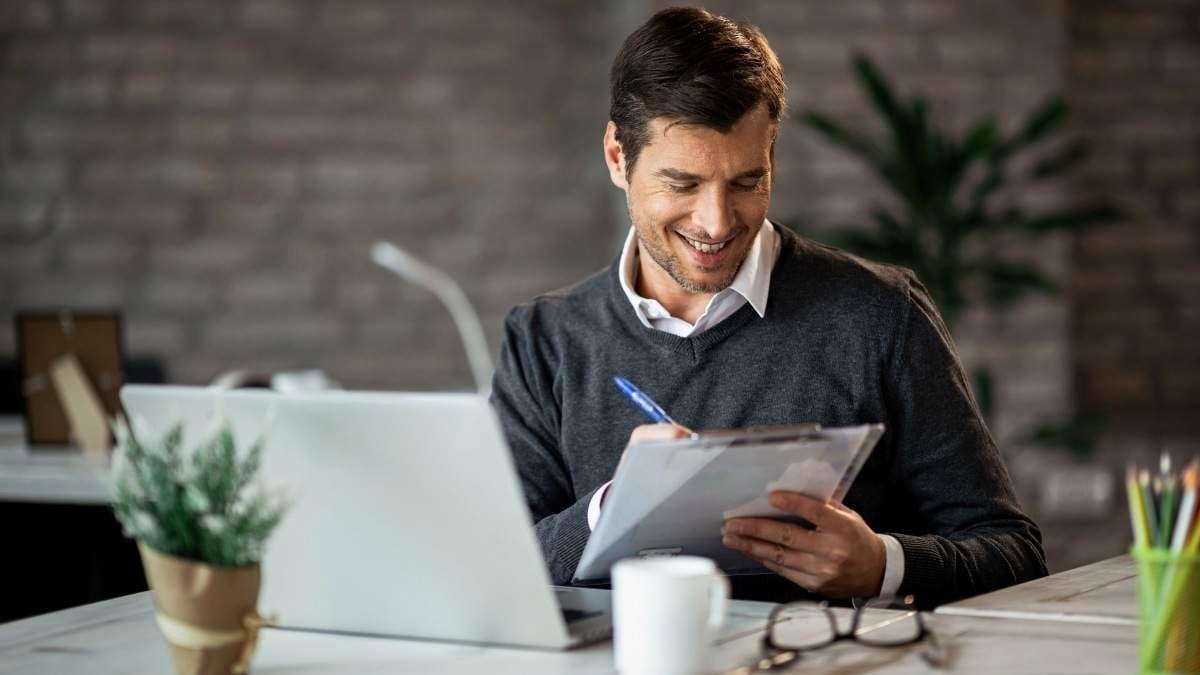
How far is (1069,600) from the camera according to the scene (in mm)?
1393

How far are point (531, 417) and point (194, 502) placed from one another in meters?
0.77

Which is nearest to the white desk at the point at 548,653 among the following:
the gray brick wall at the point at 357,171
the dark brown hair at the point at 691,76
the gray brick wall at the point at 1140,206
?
the dark brown hair at the point at 691,76

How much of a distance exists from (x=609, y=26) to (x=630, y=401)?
228cm

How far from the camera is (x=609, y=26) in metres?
3.91

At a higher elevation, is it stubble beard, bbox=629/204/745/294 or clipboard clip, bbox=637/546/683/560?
stubble beard, bbox=629/204/745/294

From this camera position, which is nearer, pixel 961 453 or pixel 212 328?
pixel 961 453

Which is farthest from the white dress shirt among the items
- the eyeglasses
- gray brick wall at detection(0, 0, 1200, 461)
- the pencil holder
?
gray brick wall at detection(0, 0, 1200, 461)

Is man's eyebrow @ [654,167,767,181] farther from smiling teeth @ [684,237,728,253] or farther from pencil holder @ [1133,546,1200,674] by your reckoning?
pencil holder @ [1133,546,1200,674]

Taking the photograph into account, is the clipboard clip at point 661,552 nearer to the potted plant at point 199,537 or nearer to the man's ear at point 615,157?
the potted plant at point 199,537

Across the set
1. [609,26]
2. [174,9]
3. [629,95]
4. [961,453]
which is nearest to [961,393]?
[961,453]

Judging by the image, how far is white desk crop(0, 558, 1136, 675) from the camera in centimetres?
117

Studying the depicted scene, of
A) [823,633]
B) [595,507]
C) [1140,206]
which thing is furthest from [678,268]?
[1140,206]

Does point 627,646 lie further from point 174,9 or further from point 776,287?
point 174,9

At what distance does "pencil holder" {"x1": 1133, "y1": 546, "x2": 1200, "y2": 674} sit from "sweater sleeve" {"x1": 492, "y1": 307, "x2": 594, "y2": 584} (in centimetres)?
85
